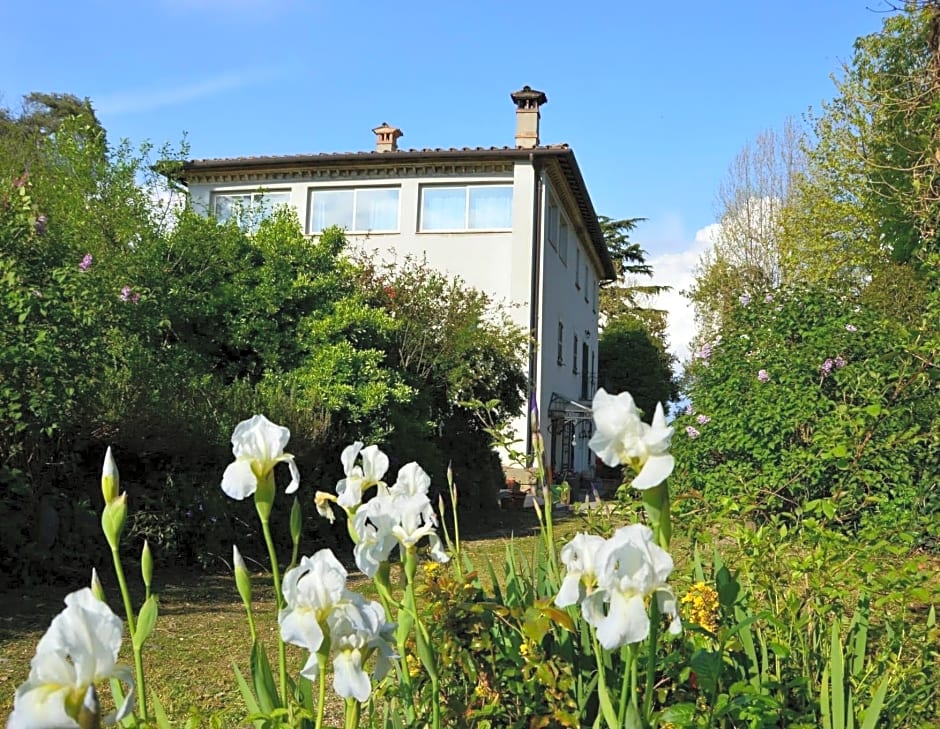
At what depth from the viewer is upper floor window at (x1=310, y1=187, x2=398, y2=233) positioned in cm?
1712

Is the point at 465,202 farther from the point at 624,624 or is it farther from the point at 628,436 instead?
the point at 624,624

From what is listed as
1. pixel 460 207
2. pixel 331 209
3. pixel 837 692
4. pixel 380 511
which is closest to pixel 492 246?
pixel 460 207

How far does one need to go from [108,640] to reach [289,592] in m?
0.31

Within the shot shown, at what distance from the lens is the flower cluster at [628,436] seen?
1196mm

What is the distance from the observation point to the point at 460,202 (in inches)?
666

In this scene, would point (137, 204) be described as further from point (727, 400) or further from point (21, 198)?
point (727, 400)

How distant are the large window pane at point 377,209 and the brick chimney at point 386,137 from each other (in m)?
1.69

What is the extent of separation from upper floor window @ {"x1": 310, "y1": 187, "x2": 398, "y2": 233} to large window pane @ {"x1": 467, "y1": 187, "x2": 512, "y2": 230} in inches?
61.2

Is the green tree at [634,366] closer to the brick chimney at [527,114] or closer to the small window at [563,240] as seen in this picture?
the small window at [563,240]

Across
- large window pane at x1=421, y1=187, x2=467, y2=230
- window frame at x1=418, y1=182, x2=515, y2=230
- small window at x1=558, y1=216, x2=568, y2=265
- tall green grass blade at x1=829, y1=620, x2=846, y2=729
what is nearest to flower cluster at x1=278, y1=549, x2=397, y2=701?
tall green grass blade at x1=829, y1=620, x2=846, y2=729

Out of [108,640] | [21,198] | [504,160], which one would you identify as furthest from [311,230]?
[108,640]

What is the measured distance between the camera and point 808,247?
19.6 metres

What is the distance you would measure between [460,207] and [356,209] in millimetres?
2123

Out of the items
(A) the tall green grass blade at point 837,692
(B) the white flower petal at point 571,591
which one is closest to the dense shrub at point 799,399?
(A) the tall green grass blade at point 837,692
